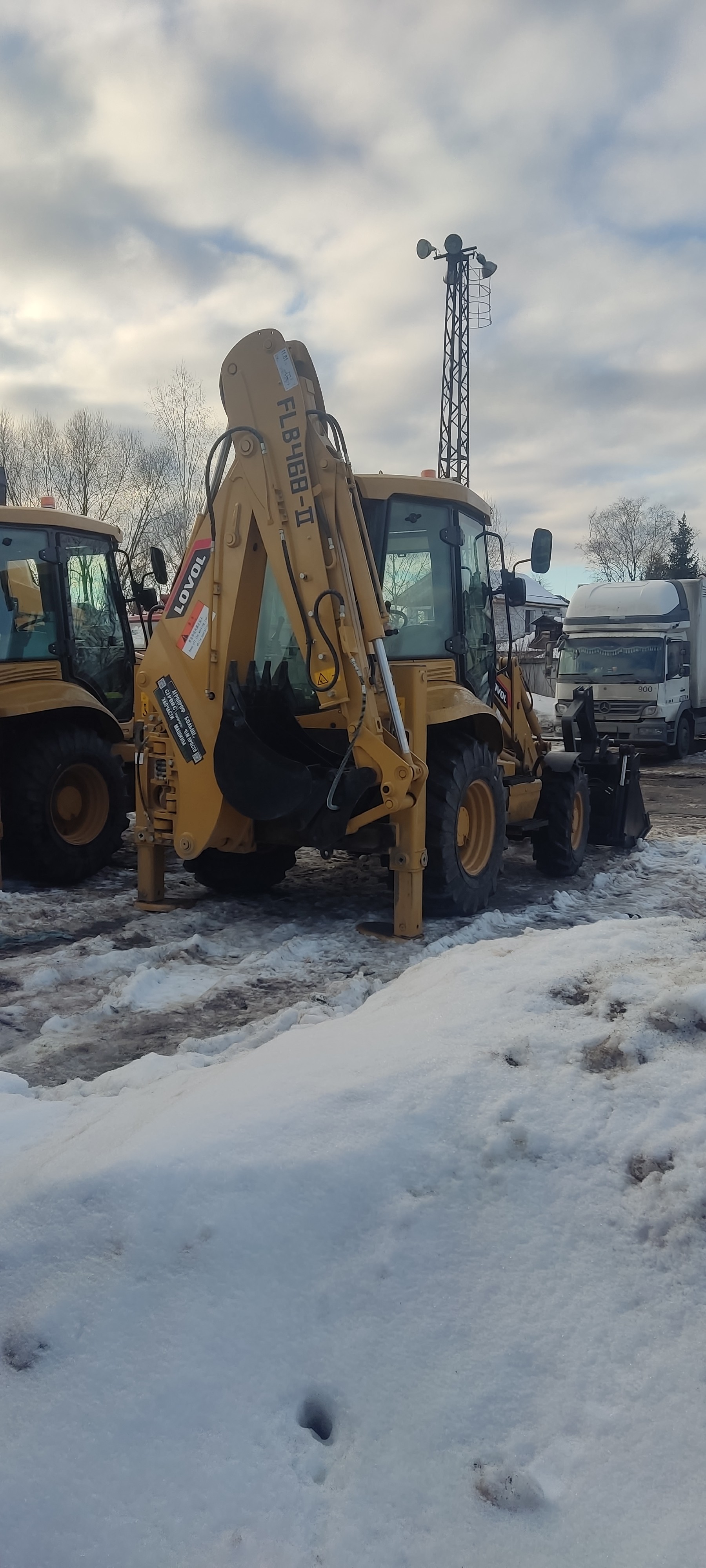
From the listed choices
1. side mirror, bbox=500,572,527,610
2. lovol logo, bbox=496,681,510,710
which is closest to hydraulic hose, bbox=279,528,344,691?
side mirror, bbox=500,572,527,610

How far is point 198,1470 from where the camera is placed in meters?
1.64

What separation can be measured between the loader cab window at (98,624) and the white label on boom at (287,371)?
2.91 m

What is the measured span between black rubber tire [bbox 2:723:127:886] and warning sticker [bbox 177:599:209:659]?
1.73 meters

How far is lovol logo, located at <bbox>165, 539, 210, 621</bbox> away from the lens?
5.93m

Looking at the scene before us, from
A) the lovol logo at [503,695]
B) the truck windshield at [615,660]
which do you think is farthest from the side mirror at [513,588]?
the truck windshield at [615,660]

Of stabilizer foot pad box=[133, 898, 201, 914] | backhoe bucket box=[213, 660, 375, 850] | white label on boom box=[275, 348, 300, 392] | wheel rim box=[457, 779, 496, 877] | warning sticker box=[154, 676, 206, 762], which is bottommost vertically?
stabilizer foot pad box=[133, 898, 201, 914]

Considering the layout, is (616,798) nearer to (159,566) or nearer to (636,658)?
(159,566)

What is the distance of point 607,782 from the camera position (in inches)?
344

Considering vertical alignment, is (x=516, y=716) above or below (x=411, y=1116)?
above

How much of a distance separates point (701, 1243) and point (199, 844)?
428 cm

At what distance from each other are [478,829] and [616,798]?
265 centimetres

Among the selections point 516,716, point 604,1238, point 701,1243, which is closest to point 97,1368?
point 604,1238

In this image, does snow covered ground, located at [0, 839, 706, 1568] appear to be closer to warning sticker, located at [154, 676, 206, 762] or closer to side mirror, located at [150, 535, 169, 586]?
warning sticker, located at [154, 676, 206, 762]

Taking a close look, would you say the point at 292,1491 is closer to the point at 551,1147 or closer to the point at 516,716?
the point at 551,1147
